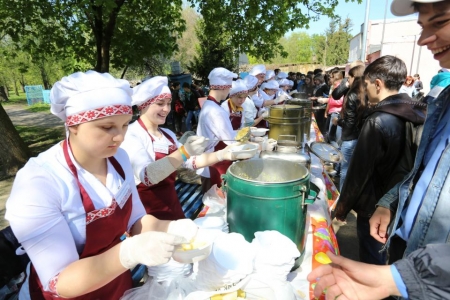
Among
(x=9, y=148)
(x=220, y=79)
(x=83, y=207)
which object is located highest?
(x=220, y=79)

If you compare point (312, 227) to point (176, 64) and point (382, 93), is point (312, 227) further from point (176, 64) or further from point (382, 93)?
point (176, 64)

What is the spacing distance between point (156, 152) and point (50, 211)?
3.81 feet

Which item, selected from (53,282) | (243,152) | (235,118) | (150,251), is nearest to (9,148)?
(235,118)

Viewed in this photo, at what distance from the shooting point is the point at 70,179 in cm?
109

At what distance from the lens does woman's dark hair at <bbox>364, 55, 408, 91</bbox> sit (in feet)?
6.72

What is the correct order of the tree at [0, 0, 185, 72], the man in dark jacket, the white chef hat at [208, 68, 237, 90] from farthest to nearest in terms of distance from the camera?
the tree at [0, 0, 185, 72] < the white chef hat at [208, 68, 237, 90] < the man in dark jacket

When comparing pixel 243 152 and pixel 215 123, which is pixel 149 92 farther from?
pixel 215 123

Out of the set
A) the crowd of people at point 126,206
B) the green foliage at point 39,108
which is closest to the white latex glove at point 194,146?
the crowd of people at point 126,206

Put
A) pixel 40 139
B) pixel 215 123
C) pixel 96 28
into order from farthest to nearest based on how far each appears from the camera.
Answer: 1. pixel 40 139
2. pixel 96 28
3. pixel 215 123

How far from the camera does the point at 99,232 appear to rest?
3.81 feet

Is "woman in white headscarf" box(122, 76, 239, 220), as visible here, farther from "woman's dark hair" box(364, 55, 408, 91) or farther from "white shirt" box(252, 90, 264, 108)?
"white shirt" box(252, 90, 264, 108)

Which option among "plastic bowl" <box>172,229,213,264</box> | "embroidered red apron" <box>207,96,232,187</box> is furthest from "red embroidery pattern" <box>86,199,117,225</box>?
"embroidered red apron" <box>207,96,232,187</box>

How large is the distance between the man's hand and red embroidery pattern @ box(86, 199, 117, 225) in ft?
5.17

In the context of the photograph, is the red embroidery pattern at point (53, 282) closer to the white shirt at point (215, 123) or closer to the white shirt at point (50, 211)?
the white shirt at point (50, 211)
